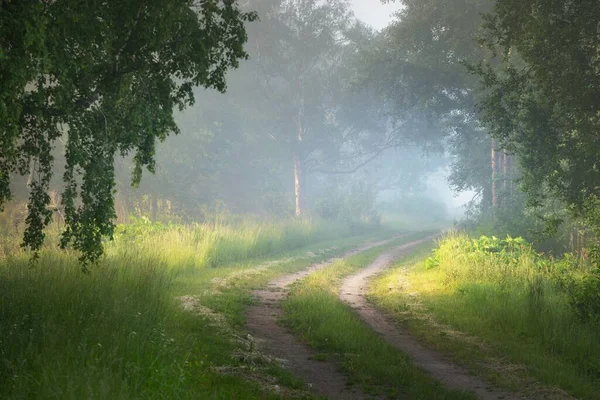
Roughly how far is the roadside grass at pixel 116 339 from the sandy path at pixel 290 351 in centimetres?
38

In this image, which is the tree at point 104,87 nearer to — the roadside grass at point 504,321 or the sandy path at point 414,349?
the sandy path at point 414,349

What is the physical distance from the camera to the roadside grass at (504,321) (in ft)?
28.8

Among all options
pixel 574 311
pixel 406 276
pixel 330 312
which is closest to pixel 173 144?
pixel 406 276

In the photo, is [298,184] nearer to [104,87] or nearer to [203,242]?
[203,242]

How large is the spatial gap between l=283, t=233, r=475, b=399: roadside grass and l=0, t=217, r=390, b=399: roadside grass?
1.24 meters

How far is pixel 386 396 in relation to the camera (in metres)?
7.46

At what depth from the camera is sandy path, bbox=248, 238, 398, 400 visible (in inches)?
302

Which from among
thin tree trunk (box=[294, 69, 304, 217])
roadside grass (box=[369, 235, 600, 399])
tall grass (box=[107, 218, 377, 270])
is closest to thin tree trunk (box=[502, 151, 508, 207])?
tall grass (box=[107, 218, 377, 270])

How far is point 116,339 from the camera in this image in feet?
22.4

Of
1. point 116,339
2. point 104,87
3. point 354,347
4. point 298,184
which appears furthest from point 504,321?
point 298,184

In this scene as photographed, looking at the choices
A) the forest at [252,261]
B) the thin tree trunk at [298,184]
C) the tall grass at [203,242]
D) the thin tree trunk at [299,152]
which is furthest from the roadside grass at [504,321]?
the thin tree trunk at [299,152]

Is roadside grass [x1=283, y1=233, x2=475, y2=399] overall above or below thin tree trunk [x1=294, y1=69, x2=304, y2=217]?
below

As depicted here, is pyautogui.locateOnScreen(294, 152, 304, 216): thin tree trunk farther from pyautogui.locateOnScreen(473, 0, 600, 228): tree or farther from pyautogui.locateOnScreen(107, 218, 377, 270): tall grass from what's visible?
pyautogui.locateOnScreen(473, 0, 600, 228): tree

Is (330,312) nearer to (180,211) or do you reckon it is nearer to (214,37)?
(214,37)
